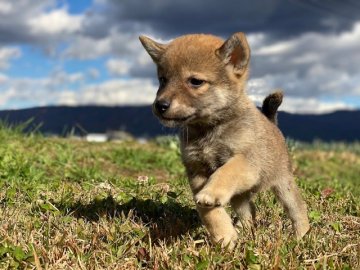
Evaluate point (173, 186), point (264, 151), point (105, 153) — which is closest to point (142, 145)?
point (105, 153)

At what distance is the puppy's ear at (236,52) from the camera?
4922mm

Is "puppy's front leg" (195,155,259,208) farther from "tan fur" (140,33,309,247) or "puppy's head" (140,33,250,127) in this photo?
"puppy's head" (140,33,250,127)

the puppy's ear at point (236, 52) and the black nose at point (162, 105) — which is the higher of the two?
the puppy's ear at point (236, 52)

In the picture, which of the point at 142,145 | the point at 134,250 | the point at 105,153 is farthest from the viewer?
the point at 142,145

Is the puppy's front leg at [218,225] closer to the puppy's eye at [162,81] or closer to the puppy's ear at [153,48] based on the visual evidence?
the puppy's eye at [162,81]

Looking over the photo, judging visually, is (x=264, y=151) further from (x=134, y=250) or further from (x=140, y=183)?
(x=140, y=183)

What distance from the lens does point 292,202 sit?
5.54m

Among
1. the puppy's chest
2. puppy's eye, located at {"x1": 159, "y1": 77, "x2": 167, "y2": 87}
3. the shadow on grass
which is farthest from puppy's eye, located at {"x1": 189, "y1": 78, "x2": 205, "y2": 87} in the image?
the shadow on grass

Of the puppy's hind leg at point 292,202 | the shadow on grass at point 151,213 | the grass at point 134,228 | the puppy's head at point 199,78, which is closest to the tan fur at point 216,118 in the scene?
the puppy's head at point 199,78

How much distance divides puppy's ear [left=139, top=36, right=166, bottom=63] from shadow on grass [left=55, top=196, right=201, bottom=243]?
52.6 inches

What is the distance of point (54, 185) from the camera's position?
6574mm

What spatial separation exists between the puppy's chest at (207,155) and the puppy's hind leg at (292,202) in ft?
2.69

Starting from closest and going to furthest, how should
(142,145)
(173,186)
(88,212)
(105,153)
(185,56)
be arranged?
1. (185,56)
2. (88,212)
3. (173,186)
4. (105,153)
5. (142,145)

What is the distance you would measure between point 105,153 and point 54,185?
12.5ft
